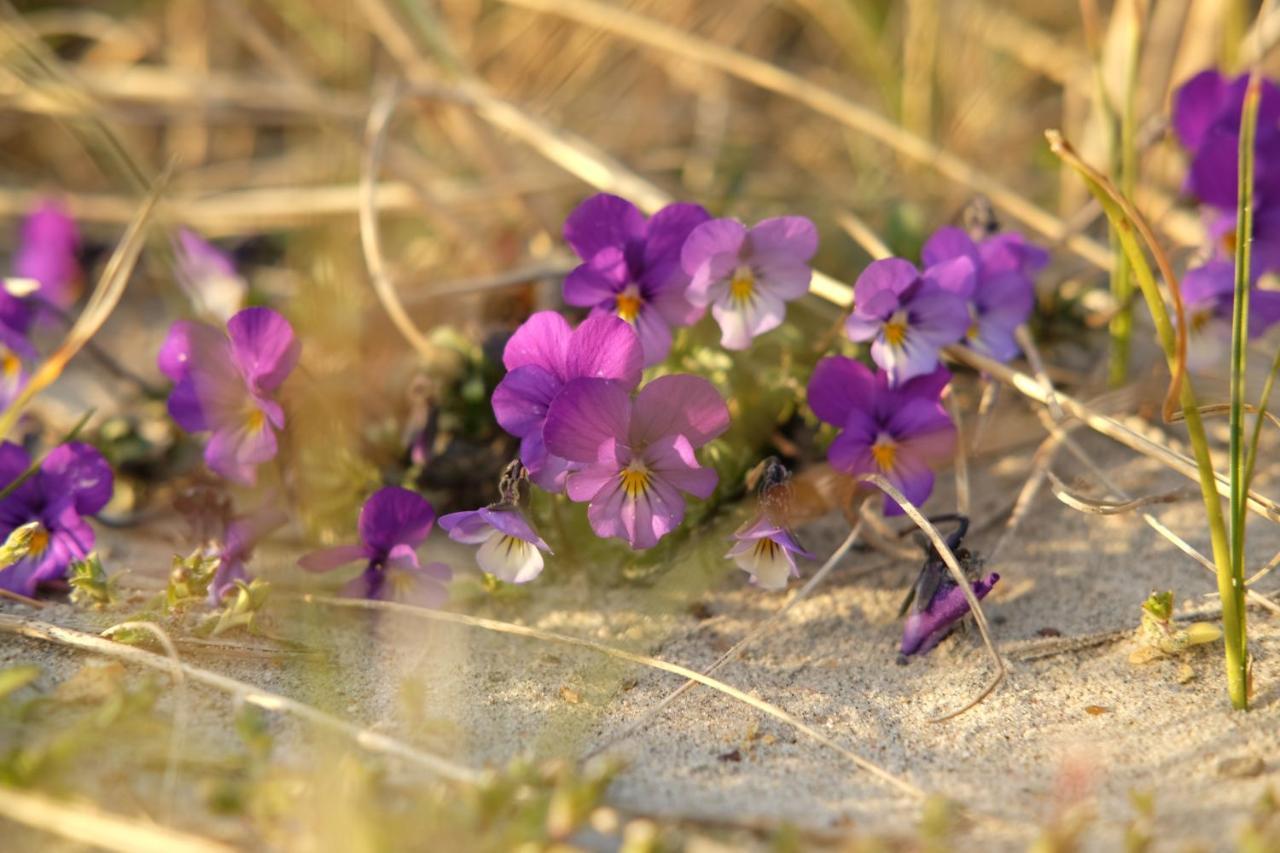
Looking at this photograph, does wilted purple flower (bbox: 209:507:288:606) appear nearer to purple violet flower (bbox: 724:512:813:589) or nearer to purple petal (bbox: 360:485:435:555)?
purple petal (bbox: 360:485:435:555)

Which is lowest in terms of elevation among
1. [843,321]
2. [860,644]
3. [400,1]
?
[860,644]

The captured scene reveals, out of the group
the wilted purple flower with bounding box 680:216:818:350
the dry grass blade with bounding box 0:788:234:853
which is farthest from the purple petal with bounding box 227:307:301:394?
the dry grass blade with bounding box 0:788:234:853

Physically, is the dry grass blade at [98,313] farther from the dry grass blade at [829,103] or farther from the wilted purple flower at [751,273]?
the dry grass blade at [829,103]

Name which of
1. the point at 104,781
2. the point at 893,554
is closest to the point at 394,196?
the point at 893,554

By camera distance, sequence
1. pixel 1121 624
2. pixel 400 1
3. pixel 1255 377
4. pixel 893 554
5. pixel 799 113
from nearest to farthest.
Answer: pixel 1121 624
pixel 893 554
pixel 1255 377
pixel 400 1
pixel 799 113

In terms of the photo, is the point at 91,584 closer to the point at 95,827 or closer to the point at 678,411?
the point at 95,827

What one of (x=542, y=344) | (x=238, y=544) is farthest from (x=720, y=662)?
(x=238, y=544)

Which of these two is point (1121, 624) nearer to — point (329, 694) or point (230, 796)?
point (329, 694)
